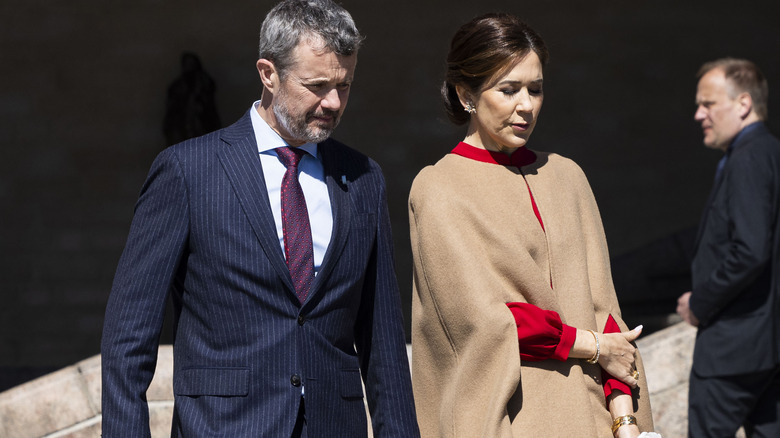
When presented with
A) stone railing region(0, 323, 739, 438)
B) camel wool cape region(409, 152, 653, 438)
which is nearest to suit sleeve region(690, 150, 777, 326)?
camel wool cape region(409, 152, 653, 438)

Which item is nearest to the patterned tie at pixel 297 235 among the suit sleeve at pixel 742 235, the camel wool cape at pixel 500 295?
the camel wool cape at pixel 500 295

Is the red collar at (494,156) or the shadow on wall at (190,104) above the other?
the red collar at (494,156)

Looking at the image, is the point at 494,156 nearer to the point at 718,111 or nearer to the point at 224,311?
the point at 224,311

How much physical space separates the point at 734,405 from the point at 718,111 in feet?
4.33

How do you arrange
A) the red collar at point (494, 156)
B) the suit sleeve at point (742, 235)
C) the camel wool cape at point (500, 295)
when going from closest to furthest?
the camel wool cape at point (500, 295), the red collar at point (494, 156), the suit sleeve at point (742, 235)

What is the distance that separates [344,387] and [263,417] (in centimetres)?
22

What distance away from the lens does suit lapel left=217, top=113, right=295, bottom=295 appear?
7.86 ft

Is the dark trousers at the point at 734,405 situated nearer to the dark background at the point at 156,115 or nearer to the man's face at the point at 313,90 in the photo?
the man's face at the point at 313,90

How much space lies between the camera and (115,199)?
9008 millimetres

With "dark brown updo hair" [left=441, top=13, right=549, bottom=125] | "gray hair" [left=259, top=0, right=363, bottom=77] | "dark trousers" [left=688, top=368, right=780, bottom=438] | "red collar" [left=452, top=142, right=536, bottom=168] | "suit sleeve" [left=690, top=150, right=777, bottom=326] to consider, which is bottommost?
"dark trousers" [left=688, top=368, right=780, bottom=438]

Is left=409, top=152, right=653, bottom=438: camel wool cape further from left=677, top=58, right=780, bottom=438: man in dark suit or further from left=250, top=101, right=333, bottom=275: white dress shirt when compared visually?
left=677, top=58, right=780, bottom=438: man in dark suit

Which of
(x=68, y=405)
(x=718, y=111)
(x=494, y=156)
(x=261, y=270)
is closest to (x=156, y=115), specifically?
(x=68, y=405)

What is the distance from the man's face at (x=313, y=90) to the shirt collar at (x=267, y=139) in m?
0.08

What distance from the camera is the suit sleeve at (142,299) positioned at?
2.31 meters
